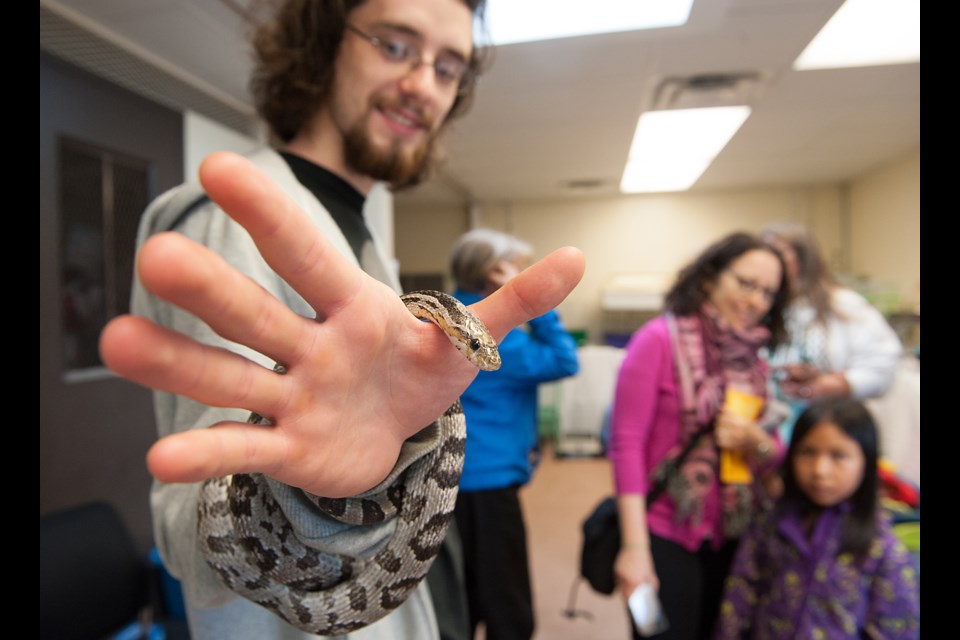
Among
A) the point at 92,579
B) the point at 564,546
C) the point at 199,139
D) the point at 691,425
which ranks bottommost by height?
the point at 564,546

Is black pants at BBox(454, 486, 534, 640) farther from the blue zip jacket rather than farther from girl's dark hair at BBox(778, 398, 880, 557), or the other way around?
girl's dark hair at BBox(778, 398, 880, 557)

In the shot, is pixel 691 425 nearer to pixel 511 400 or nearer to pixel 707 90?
pixel 511 400

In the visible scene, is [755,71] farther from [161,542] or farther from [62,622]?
[62,622]

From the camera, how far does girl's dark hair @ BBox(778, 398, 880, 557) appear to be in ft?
4.94

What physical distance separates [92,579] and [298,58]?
190 cm

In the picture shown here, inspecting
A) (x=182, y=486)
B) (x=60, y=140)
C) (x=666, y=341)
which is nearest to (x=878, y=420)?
(x=666, y=341)

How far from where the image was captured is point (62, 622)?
157 cm

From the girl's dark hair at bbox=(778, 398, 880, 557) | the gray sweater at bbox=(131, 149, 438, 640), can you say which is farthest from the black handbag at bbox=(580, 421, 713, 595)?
the gray sweater at bbox=(131, 149, 438, 640)

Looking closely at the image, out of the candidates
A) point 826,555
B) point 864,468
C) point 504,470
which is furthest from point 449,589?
point 864,468

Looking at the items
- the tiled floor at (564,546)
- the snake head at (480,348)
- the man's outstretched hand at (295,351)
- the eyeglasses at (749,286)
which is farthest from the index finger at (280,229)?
the tiled floor at (564,546)

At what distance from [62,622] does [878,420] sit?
2.87 meters

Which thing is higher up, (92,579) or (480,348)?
(480,348)

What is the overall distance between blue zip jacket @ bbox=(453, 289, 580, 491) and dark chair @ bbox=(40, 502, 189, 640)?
1.34 meters

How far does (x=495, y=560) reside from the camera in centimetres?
178
